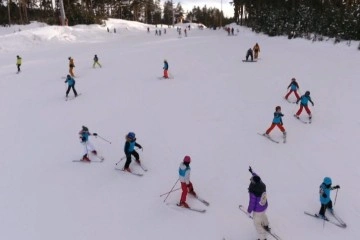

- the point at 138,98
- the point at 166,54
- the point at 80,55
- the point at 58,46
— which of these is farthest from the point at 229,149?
the point at 58,46

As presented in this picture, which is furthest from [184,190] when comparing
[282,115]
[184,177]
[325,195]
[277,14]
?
[277,14]

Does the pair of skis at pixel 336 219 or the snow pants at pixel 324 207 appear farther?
the snow pants at pixel 324 207

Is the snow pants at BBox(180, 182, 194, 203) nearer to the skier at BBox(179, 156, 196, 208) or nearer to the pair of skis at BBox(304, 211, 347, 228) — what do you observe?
the skier at BBox(179, 156, 196, 208)

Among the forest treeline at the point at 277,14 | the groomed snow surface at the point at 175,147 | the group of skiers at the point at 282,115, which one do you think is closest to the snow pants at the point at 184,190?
the groomed snow surface at the point at 175,147

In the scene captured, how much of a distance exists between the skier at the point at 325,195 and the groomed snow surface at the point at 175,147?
0.32m

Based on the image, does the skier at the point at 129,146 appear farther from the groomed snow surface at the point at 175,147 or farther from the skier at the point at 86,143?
the skier at the point at 86,143

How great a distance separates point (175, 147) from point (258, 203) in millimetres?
5726

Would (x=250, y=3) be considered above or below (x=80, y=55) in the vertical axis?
above

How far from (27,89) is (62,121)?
683 cm

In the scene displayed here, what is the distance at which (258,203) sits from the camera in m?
7.36

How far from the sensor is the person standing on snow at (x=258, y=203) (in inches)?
286

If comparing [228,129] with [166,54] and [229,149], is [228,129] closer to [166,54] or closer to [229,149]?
[229,149]

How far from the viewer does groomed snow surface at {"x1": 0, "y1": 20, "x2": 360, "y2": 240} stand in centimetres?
871

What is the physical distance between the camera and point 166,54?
29.4 meters
